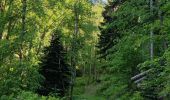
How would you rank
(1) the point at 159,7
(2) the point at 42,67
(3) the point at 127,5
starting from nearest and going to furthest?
(1) the point at 159,7 < (3) the point at 127,5 < (2) the point at 42,67

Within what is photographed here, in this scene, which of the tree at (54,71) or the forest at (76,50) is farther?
the tree at (54,71)

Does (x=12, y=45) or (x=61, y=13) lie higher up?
(x=61, y=13)

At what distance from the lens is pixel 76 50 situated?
41656 mm

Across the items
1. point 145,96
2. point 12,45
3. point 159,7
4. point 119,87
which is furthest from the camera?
point 12,45

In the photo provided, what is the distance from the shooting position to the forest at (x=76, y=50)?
16.4 m

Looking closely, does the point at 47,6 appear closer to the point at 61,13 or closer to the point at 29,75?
the point at 61,13

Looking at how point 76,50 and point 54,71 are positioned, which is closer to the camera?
point 54,71

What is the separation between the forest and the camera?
16438 millimetres

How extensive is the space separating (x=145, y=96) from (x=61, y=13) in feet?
84.0

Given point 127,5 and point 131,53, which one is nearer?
Answer: point 127,5

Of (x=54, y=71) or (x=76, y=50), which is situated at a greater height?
(x=76, y=50)

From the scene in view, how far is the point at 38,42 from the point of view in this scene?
40.8 metres

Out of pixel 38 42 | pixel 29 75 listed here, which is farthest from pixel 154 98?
pixel 38 42

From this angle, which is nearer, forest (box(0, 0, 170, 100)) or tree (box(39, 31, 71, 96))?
forest (box(0, 0, 170, 100))
